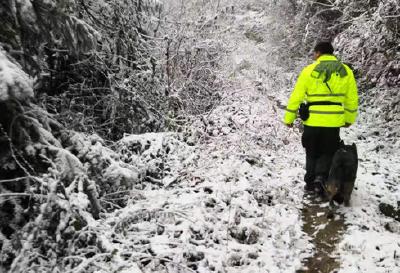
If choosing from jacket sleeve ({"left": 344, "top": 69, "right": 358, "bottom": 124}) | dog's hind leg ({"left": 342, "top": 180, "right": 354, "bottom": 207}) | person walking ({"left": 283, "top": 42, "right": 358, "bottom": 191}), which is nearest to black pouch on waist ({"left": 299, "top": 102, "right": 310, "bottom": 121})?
person walking ({"left": 283, "top": 42, "right": 358, "bottom": 191})

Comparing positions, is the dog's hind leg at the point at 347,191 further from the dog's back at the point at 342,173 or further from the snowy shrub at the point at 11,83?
the snowy shrub at the point at 11,83

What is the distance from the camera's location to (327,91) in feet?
18.4

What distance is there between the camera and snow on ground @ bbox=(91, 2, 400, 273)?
13.4 ft

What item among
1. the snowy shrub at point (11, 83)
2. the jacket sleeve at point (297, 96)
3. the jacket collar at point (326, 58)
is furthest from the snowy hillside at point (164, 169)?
the jacket collar at point (326, 58)

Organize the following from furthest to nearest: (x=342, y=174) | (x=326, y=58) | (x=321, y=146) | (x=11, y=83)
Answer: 1. (x=321, y=146)
2. (x=326, y=58)
3. (x=342, y=174)
4. (x=11, y=83)

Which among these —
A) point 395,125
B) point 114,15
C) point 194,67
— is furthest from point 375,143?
point 114,15

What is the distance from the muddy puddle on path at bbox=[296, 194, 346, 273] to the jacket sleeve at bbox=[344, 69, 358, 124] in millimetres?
1329

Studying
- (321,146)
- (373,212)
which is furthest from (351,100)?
(373,212)

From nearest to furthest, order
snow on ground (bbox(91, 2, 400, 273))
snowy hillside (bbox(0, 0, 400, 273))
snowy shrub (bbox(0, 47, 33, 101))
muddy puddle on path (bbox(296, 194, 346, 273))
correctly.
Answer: snowy shrub (bbox(0, 47, 33, 101)) < snowy hillside (bbox(0, 0, 400, 273)) < snow on ground (bbox(91, 2, 400, 273)) < muddy puddle on path (bbox(296, 194, 346, 273))

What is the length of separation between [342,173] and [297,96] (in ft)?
4.26

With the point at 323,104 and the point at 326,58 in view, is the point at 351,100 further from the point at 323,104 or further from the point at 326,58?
the point at 326,58

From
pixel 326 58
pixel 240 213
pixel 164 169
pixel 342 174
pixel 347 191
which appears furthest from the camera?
pixel 164 169

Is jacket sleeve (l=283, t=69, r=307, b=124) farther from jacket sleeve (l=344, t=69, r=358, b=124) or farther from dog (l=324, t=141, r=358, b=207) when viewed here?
dog (l=324, t=141, r=358, b=207)

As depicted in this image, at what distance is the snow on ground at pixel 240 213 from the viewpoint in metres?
4.07
